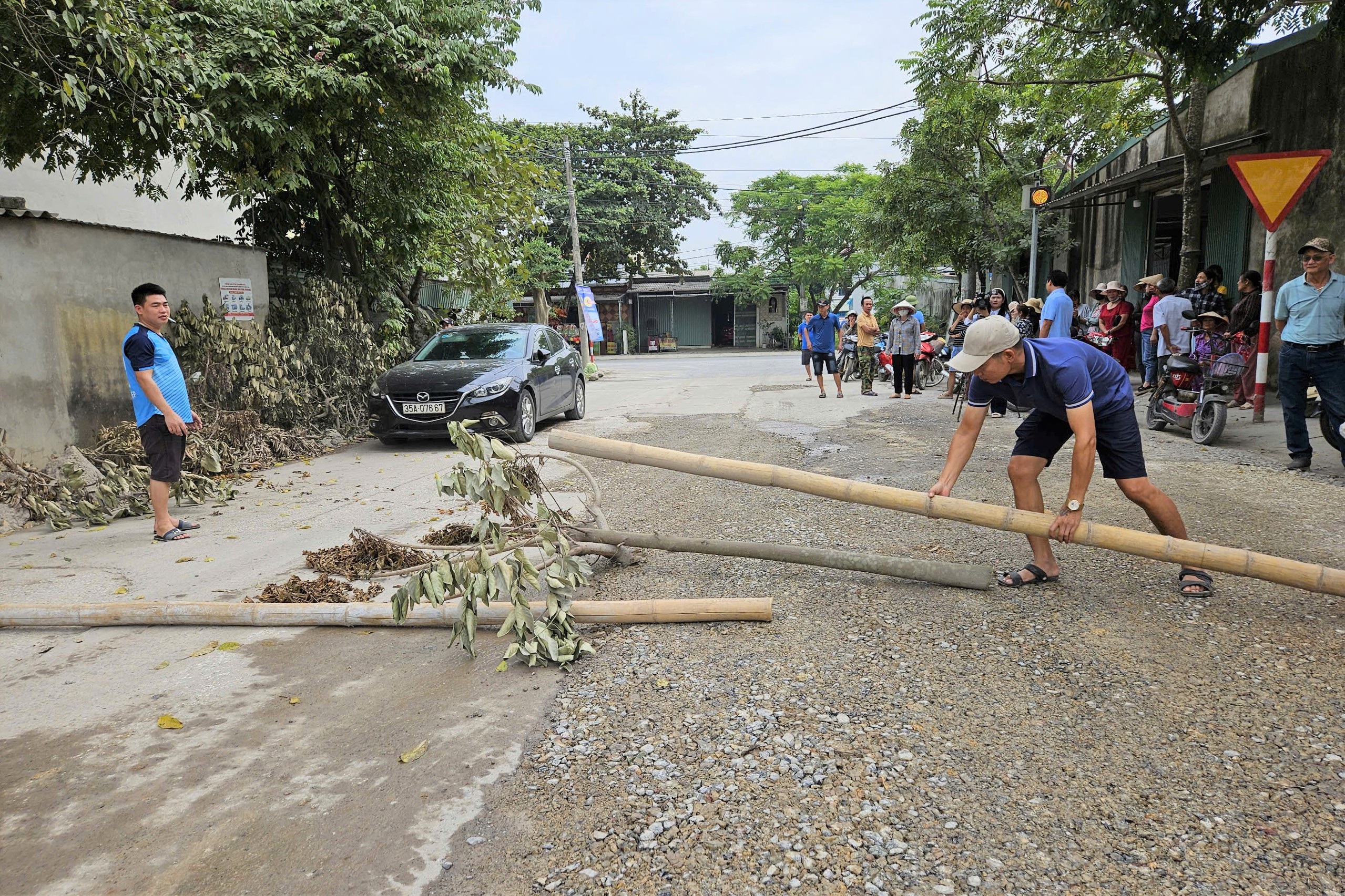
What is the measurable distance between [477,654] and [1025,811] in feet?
7.51

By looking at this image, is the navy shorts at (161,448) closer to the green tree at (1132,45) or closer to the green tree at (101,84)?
the green tree at (101,84)

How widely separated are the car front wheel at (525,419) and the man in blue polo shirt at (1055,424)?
6376 mm

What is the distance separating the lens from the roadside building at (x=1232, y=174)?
10.2 meters

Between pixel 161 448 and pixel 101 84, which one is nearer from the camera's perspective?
pixel 161 448

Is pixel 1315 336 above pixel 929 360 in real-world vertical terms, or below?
above

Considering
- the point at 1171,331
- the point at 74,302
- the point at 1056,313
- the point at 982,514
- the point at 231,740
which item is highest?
the point at 74,302

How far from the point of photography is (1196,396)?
29.4 feet

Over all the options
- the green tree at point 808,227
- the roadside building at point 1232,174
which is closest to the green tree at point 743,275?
the green tree at point 808,227

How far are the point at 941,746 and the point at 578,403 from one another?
1011 cm

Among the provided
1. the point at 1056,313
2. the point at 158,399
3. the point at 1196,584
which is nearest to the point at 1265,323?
the point at 1056,313

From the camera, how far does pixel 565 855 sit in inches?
91.0

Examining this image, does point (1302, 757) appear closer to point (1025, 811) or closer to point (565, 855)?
point (1025, 811)

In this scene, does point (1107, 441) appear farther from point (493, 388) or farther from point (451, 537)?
point (493, 388)

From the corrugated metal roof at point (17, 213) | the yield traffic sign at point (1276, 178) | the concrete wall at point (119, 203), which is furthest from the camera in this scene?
the concrete wall at point (119, 203)
